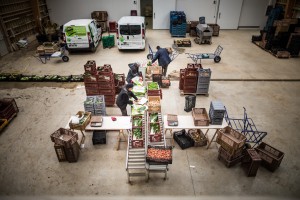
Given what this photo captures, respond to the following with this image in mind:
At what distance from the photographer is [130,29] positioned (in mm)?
→ 13508

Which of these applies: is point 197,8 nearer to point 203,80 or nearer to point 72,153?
point 203,80

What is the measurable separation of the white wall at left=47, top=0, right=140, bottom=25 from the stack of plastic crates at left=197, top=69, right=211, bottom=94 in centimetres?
1225

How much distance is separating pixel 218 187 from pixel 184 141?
1.76 m

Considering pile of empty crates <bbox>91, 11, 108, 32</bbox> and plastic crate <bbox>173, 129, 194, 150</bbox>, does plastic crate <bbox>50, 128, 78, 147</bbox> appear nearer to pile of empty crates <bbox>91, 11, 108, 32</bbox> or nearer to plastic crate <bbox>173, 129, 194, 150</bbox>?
plastic crate <bbox>173, 129, 194, 150</bbox>

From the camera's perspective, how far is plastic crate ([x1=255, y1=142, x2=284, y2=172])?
608cm

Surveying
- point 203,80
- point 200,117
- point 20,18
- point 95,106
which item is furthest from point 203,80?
point 20,18

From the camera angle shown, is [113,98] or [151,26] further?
[151,26]

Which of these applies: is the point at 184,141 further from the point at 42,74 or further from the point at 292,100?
the point at 42,74

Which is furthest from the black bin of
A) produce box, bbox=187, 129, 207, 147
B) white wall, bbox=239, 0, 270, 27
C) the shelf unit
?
white wall, bbox=239, 0, 270, 27

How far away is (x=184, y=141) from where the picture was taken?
7.06m

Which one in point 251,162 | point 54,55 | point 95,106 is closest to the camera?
point 251,162

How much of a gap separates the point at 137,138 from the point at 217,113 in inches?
101

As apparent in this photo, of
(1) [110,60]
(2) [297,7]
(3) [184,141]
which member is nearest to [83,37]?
(1) [110,60]

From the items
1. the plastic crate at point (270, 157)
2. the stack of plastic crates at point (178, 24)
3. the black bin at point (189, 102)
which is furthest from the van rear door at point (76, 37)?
the plastic crate at point (270, 157)
